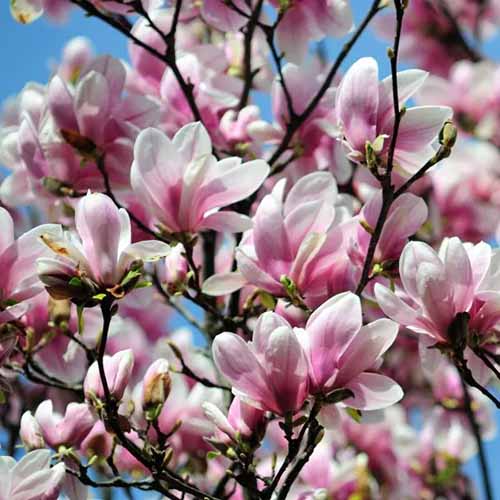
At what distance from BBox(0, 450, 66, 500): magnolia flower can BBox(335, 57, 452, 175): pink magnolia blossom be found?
1.57ft

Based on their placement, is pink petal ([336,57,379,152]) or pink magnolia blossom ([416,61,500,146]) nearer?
pink petal ([336,57,379,152])

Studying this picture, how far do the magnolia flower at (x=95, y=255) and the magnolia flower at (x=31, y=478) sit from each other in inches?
7.0

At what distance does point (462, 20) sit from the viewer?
3.46m

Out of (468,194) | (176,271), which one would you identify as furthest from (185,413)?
(468,194)

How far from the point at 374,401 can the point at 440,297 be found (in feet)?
0.43

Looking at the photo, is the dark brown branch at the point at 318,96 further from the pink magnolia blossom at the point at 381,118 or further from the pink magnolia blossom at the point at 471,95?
the pink magnolia blossom at the point at 471,95

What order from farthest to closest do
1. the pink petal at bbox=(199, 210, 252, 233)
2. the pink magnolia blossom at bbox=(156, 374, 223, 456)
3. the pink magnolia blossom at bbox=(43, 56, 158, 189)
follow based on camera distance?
the pink magnolia blossom at bbox=(156, 374, 223, 456) → the pink magnolia blossom at bbox=(43, 56, 158, 189) → the pink petal at bbox=(199, 210, 252, 233)

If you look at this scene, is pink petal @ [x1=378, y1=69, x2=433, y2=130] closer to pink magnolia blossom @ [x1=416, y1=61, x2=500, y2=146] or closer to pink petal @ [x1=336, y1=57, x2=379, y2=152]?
pink petal @ [x1=336, y1=57, x2=379, y2=152]

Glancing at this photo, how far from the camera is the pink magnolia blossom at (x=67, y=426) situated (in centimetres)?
110

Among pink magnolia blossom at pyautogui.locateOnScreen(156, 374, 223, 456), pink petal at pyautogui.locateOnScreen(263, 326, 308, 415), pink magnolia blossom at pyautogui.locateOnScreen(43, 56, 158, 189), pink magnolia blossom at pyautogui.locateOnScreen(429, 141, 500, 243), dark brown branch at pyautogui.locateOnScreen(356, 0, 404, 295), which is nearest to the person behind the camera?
pink petal at pyautogui.locateOnScreen(263, 326, 308, 415)

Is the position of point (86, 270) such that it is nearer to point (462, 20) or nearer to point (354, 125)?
point (354, 125)

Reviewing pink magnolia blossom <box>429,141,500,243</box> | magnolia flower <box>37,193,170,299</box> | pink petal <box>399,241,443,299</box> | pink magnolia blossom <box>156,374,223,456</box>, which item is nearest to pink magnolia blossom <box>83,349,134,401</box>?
magnolia flower <box>37,193,170,299</box>

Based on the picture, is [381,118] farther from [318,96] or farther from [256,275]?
[318,96]

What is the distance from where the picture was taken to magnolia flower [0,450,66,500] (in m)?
0.93
